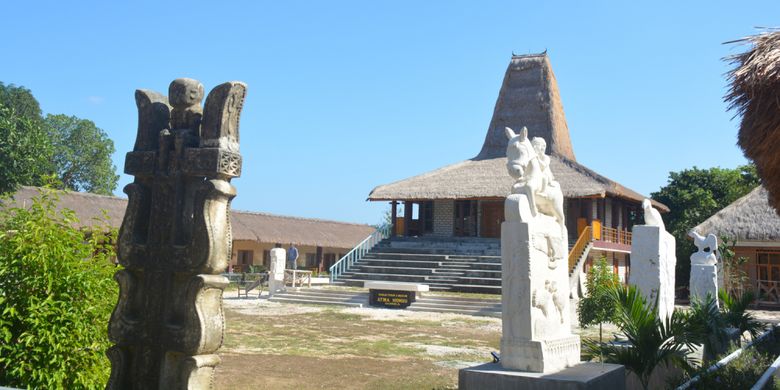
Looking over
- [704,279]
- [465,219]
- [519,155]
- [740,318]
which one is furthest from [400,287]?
[519,155]

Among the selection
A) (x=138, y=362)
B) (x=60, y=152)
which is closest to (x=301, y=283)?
(x=138, y=362)

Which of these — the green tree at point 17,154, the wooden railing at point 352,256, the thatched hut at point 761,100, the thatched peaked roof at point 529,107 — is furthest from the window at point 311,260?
the thatched hut at point 761,100

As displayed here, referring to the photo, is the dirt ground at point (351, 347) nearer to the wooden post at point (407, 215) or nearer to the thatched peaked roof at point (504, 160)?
the thatched peaked roof at point (504, 160)

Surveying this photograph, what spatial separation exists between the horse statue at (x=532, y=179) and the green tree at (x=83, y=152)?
154 feet

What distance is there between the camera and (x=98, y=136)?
4969 centimetres

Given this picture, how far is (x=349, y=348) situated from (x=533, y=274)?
243 inches

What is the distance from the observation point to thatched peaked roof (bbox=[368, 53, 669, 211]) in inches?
1065

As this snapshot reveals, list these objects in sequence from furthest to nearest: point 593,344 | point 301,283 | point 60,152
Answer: point 60,152
point 301,283
point 593,344

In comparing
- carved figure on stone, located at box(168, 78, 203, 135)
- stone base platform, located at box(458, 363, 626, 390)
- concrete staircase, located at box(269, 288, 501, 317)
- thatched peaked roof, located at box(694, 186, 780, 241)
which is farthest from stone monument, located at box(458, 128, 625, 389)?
thatched peaked roof, located at box(694, 186, 780, 241)

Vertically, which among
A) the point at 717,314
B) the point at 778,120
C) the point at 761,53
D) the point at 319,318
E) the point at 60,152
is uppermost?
the point at 60,152

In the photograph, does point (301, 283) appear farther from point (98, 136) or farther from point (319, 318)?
point (98, 136)

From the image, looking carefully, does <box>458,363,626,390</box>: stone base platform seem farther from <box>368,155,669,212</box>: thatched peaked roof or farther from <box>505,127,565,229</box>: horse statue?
<box>368,155,669,212</box>: thatched peaked roof

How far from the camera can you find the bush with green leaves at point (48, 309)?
215 inches

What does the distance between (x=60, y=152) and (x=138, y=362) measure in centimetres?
4790
